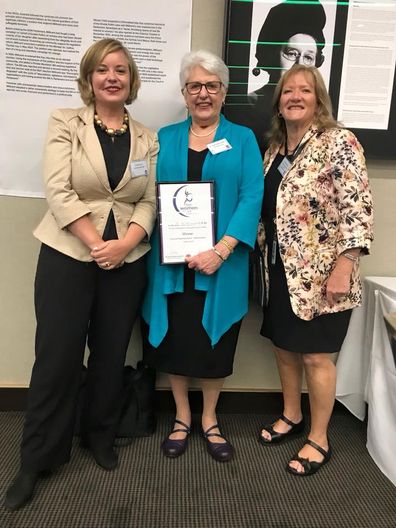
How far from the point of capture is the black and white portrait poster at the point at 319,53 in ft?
6.68

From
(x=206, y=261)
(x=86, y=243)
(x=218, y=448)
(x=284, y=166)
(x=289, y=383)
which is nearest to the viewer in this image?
(x=86, y=243)

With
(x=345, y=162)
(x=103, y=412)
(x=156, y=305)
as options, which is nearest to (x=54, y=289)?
(x=156, y=305)

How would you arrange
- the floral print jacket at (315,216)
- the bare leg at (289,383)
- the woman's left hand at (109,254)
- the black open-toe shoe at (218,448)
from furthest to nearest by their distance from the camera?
the bare leg at (289,383)
the black open-toe shoe at (218,448)
the floral print jacket at (315,216)
the woman's left hand at (109,254)

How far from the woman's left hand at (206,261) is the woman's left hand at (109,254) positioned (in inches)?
10.7

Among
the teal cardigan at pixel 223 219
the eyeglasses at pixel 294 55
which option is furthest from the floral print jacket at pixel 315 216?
the eyeglasses at pixel 294 55

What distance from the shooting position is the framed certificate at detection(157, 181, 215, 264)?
5.71ft

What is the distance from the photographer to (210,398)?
6.74 ft

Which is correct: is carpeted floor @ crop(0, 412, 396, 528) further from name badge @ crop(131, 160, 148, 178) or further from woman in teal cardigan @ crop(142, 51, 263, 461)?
name badge @ crop(131, 160, 148, 178)

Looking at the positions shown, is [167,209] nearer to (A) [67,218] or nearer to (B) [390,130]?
(A) [67,218]

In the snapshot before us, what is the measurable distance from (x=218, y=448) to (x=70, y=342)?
2.81ft

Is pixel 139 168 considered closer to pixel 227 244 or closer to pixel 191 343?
pixel 227 244

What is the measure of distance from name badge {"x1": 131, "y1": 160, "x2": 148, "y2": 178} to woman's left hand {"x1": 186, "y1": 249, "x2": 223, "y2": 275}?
1.28 feet

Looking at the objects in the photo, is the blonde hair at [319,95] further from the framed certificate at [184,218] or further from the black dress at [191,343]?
the black dress at [191,343]

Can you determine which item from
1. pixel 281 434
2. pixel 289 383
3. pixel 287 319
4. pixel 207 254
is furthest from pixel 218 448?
pixel 207 254
